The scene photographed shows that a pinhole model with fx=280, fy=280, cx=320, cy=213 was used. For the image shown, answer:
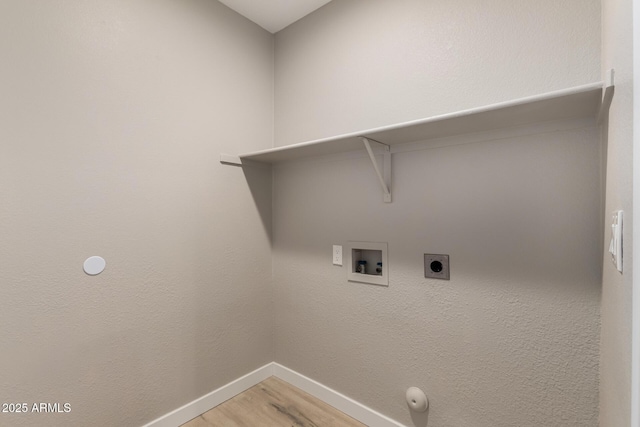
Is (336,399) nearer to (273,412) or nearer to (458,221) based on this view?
(273,412)

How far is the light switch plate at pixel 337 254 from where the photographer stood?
1.72 meters

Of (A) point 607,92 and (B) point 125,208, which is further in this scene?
(B) point 125,208

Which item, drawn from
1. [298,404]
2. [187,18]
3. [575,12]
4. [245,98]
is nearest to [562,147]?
[575,12]

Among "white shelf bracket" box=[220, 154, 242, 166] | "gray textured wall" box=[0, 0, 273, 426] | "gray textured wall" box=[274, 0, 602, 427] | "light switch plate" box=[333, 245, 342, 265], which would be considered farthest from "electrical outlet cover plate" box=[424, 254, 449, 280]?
"white shelf bracket" box=[220, 154, 242, 166]

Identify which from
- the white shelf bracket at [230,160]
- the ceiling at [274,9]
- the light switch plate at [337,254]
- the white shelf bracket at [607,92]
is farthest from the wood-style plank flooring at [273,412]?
the ceiling at [274,9]

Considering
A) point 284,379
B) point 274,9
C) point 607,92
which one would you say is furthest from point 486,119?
point 284,379

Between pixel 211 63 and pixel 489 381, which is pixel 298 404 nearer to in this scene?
pixel 489 381

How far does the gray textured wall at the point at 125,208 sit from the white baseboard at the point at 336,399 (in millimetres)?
226

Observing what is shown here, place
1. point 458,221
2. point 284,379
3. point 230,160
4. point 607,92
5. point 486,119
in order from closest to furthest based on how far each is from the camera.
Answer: point 607,92 → point 486,119 → point 458,221 → point 230,160 → point 284,379

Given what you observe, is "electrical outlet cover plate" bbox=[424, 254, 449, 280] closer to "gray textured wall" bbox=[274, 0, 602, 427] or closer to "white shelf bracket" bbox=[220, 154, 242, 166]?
"gray textured wall" bbox=[274, 0, 602, 427]

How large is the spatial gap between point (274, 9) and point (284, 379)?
2.54 m

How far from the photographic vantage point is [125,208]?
139 centimetres

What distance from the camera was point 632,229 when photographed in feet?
1.68

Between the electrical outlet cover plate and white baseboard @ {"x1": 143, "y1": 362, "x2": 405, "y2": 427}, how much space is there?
817mm
